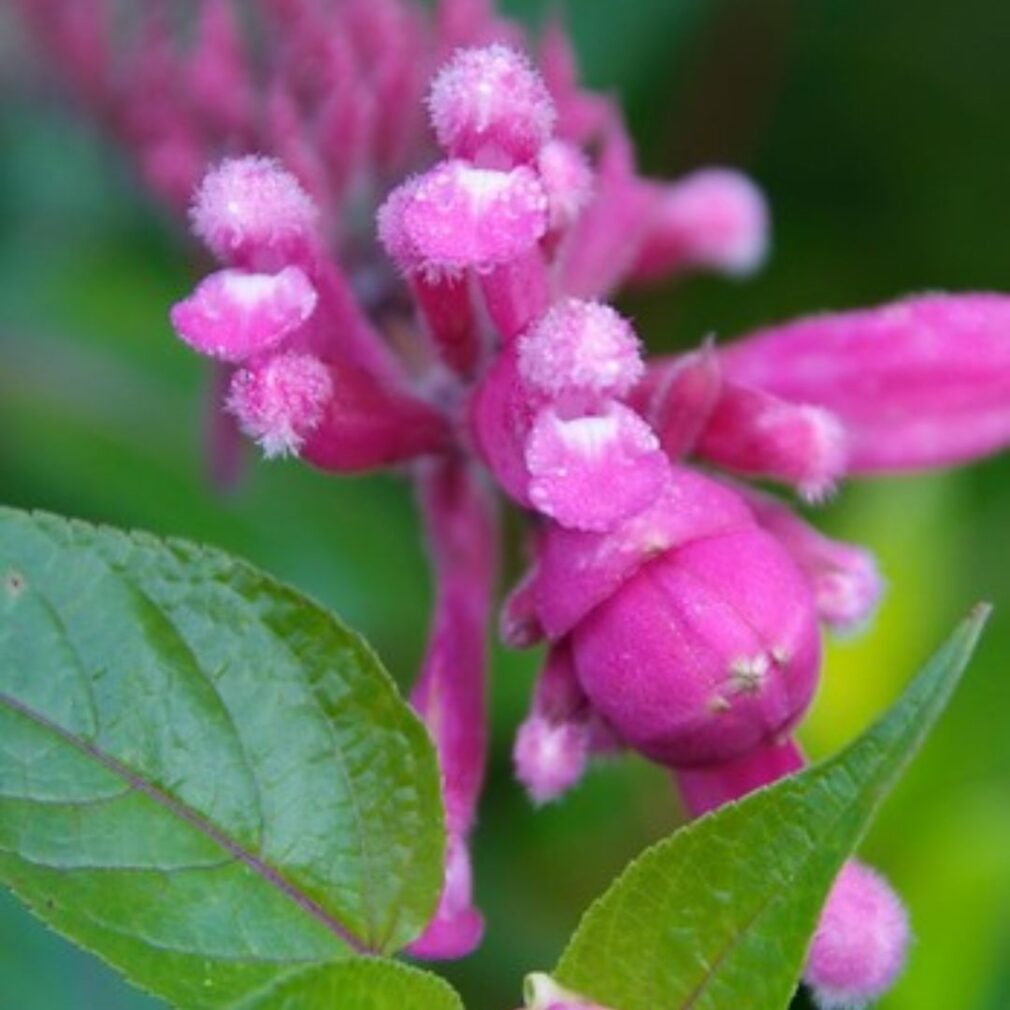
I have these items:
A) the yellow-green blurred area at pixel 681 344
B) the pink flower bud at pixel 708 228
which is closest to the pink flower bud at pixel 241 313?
the pink flower bud at pixel 708 228

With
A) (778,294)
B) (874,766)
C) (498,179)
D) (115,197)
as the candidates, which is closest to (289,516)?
(115,197)

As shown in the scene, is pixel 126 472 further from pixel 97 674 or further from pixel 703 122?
pixel 97 674

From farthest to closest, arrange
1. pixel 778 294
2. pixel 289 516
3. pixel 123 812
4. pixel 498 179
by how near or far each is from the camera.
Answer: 1. pixel 778 294
2. pixel 289 516
3. pixel 498 179
4. pixel 123 812

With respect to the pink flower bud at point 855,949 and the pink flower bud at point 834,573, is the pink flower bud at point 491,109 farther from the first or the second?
the pink flower bud at point 855,949

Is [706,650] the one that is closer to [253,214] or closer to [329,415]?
[329,415]

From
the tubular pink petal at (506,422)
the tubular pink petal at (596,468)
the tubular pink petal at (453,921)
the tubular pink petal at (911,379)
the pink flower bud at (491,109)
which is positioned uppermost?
the pink flower bud at (491,109)

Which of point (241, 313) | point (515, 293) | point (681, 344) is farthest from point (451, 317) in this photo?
point (681, 344)
